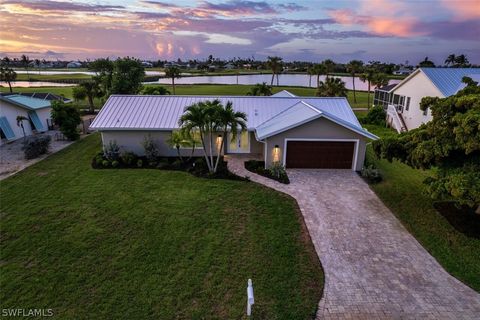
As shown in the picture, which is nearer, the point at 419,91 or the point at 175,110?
the point at 175,110

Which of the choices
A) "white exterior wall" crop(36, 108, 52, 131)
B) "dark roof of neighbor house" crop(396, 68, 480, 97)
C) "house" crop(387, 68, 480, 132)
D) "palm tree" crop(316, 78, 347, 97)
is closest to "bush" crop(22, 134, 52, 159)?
"white exterior wall" crop(36, 108, 52, 131)

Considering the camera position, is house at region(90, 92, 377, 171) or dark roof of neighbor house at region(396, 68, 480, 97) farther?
dark roof of neighbor house at region(396, 68, 480, 97)

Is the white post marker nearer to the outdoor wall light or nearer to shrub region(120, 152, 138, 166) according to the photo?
the outdoor wall light

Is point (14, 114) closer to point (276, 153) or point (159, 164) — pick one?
point (159, 164)

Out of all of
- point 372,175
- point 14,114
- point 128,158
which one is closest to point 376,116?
point 372,175

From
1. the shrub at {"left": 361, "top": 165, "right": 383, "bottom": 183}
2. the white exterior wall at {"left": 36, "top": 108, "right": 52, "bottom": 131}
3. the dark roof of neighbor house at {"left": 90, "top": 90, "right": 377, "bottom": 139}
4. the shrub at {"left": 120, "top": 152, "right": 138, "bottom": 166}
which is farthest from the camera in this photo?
the white exterior wall at {"left": 36, "top": 108, "right": 52, "bottom": 131}

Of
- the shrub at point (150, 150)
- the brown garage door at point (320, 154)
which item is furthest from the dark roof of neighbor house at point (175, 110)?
the brown garage door at point (320, 154)

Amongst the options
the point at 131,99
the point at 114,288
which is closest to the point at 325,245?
the point at 114,288
